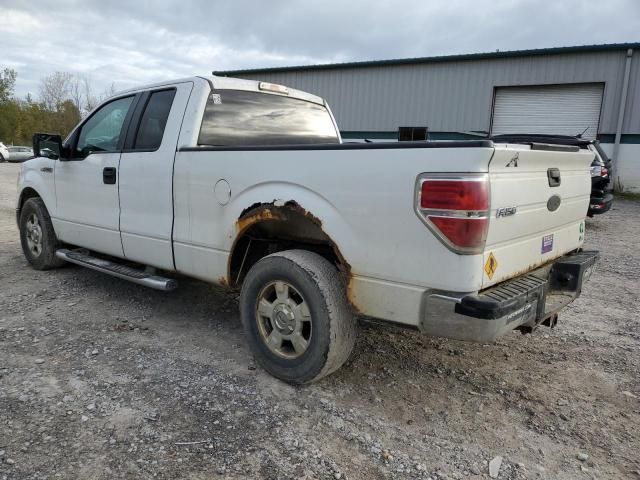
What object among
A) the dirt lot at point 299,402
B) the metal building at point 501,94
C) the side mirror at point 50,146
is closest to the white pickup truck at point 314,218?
the side mirror at point 50,146

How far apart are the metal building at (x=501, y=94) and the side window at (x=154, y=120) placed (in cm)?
1121

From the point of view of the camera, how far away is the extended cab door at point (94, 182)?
448 centimetres

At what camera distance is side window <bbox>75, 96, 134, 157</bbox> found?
15.0 feet

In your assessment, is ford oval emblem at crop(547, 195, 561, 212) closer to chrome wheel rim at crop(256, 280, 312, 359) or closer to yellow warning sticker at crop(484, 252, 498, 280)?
yellow warning sticker at crop(484, 252, 498, 280)

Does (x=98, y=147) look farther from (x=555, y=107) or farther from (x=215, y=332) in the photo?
(x=555, y=107)

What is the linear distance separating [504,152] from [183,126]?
8.03 feet

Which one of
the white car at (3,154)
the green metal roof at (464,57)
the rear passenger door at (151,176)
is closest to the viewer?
the rear passenger door at (151,176)

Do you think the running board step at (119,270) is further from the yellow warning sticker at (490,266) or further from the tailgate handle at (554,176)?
the tailgate handle at (554,176)

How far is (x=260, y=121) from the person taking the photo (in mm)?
4320

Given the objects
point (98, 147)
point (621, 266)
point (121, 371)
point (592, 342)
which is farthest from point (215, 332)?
point (621, 266)

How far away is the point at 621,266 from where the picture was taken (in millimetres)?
6633

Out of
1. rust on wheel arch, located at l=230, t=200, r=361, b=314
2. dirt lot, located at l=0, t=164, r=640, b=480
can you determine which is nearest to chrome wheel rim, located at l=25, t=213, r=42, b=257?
dirt lot, located at l=0, t=164, r=640, b=480

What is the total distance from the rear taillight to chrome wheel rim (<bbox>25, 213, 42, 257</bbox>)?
474 centimetres

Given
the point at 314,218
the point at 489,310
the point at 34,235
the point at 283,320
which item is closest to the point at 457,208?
the point at 489,310
